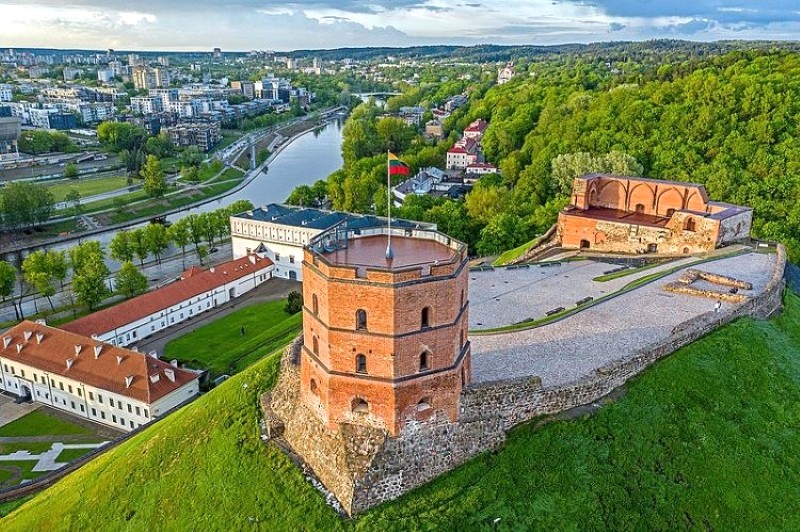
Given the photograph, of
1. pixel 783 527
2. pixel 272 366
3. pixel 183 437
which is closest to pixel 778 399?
pixel 783 527

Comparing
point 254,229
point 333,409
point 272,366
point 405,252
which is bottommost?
point 254,229

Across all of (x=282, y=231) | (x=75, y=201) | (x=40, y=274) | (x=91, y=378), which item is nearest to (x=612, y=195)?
Result: (x=282, y=231)

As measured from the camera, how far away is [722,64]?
11094 centimetres

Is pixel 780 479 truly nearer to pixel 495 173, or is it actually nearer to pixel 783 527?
pixel 783 527

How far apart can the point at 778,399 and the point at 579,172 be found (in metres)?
52.2

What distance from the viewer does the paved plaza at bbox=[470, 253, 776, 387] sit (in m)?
27.2

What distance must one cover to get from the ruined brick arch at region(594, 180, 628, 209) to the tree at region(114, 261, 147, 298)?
139 ft

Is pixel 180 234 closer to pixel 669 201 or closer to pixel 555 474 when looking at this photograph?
pixel 669 201

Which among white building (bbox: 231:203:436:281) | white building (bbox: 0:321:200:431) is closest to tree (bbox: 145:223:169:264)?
white building (bbox: 231:203:436:281)

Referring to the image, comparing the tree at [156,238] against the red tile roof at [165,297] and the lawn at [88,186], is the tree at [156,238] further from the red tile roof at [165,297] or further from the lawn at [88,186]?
the lawn at [88,186]

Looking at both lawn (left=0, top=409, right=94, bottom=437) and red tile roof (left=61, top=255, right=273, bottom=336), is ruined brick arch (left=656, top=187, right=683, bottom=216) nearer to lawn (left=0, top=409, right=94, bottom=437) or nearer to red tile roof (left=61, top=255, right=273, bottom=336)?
red tile roof (left=61, top=255, right=273, bottom=336)

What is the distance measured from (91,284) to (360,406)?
45396 millimetres

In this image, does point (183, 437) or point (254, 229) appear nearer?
point (183, 437)

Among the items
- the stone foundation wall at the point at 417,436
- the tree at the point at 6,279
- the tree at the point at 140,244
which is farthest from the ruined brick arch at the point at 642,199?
the tree at the point at 6,279
